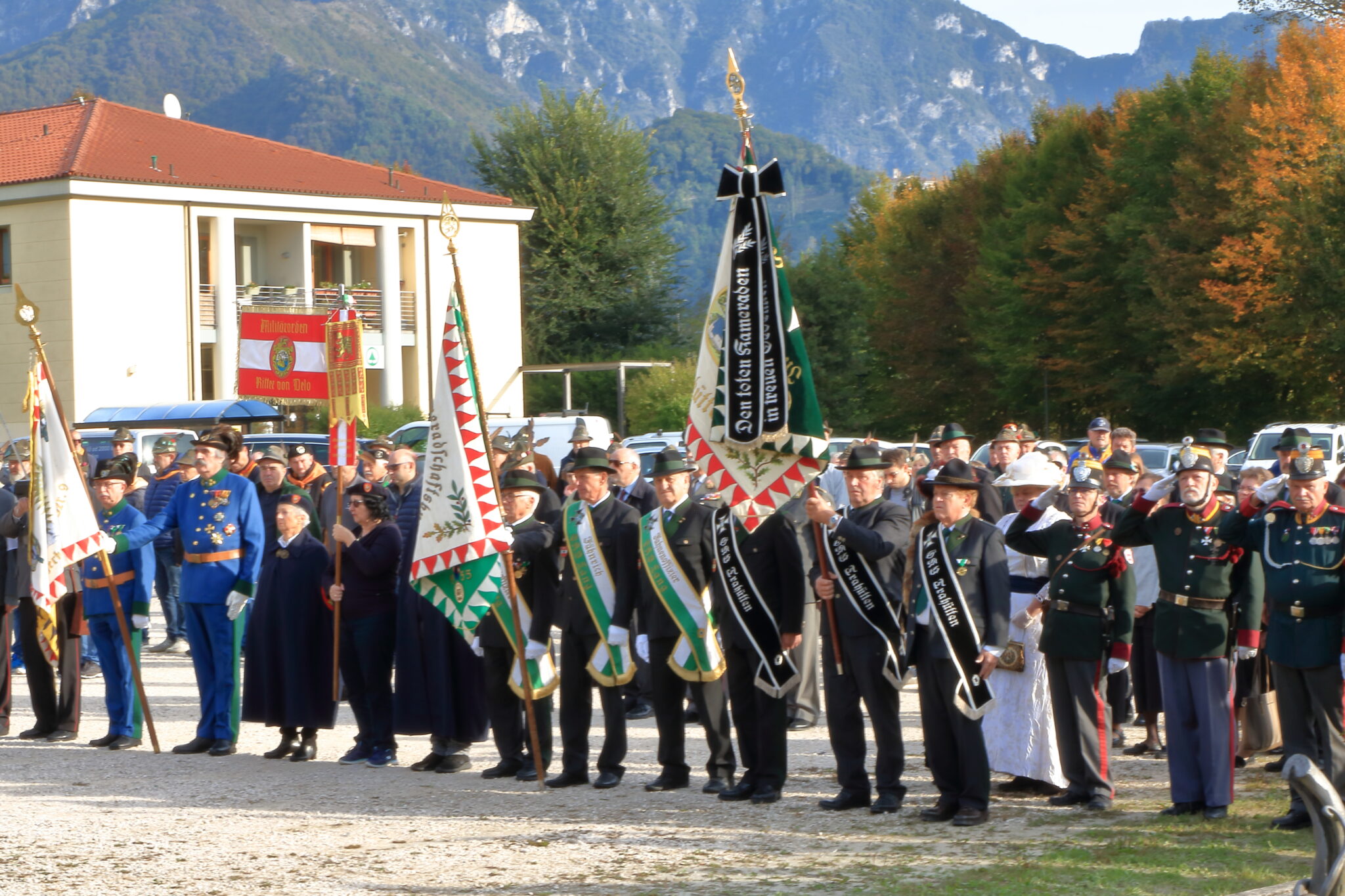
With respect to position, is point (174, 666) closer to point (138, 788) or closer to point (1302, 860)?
point (138, 788)

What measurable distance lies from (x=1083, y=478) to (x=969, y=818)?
1.98m

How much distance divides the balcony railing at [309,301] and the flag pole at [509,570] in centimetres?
3276

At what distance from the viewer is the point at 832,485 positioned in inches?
566

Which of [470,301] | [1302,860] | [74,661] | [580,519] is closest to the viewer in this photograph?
[1302,860]

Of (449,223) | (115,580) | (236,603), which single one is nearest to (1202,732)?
(449,223)

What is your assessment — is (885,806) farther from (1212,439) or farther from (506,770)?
(1212,439)

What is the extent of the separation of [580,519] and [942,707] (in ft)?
8.05

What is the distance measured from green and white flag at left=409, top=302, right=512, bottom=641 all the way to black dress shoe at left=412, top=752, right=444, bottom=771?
80cm

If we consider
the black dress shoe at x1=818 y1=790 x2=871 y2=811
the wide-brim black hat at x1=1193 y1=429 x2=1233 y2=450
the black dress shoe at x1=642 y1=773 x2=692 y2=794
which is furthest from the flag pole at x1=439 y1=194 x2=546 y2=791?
the wide-brim black hat at x1=1193 y1=429 x2=1233 y2=450

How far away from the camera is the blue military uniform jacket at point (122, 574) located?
11.2 metres

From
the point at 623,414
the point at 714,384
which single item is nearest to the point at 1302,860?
the point at 714,384

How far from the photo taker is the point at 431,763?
10.0 meters

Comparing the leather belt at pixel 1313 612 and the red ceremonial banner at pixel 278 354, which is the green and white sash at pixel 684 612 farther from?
the red ceremonial banner at pixel 278 354

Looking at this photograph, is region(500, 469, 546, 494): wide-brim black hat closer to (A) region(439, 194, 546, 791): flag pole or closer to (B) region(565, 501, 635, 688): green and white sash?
Result: (A) region(439, 194, 546, 791): flag pole
